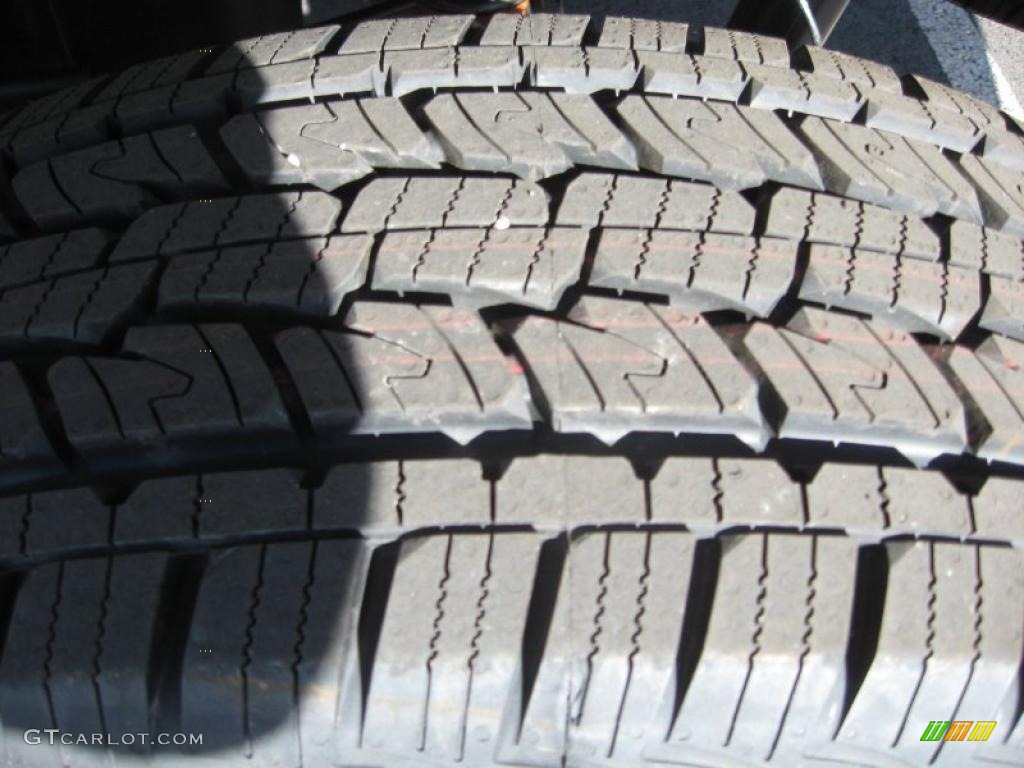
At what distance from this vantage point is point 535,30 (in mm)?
1668

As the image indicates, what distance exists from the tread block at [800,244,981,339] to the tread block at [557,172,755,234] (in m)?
0.11

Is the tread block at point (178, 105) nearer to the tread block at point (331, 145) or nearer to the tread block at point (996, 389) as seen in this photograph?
the tread block at point (331, 145)

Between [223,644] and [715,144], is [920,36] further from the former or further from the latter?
[223,644]

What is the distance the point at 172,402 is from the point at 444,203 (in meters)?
0.42

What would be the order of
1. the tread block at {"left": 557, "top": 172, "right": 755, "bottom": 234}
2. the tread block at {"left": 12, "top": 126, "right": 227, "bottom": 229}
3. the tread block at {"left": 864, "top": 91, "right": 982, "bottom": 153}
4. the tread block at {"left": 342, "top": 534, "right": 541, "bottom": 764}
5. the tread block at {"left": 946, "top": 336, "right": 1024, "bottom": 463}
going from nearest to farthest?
1. the tread block at {"left": 342, "top": 534, "right": 541, "bottom": 764}
2. the tread block at {"left": 946, "top": 336, "right": 1024, "bottom": 463}
3. the tread block at {"left": 557, "top": 172, "right": 755, "bottom": 234}
4. the tread block at {"left": 12, "top": 126, "right": 227, "bottom": 229}
5. the tread block at {"left": 864, "top": 91, "right": 982, "bottom": 153}

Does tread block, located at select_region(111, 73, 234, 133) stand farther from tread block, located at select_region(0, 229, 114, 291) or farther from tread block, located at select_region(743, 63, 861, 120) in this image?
tread block, located at select_region(743, 63, 861, 120)

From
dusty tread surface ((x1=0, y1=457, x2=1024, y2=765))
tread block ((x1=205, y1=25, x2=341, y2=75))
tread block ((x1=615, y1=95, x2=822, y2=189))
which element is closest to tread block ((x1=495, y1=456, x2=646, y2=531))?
dusty tread surface ((x1=0, y1=457, x2=1024, y2=765))

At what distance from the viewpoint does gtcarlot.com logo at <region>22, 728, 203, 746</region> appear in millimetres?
1198

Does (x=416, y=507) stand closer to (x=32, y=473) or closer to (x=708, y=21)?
(x=32, y=473)

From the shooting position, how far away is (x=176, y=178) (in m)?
1.49

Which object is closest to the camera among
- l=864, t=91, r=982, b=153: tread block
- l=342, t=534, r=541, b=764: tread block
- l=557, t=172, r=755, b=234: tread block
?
l=342, t=534, r=541, b=764: tread block

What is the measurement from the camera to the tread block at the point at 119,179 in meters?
1.49

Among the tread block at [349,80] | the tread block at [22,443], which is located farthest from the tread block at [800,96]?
the tread block at [22,443]

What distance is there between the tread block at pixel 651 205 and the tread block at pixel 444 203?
5 centimetres
